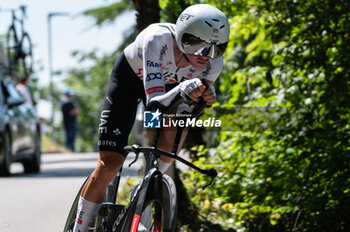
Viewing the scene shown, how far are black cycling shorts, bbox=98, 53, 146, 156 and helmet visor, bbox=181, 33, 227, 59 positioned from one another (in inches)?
26.1

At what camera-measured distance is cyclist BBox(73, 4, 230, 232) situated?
3.81 meters

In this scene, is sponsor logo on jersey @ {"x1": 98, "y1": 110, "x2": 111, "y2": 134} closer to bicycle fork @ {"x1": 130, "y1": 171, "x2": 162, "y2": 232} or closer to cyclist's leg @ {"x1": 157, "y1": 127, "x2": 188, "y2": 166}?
cyclist's leg @ {"x1": 157, "y1": 127, "x2": 188, "y2": 166}

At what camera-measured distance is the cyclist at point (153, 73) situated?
3.81 meters

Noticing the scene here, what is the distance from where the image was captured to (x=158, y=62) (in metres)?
3.93

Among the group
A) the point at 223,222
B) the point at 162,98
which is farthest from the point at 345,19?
the point at 162,98

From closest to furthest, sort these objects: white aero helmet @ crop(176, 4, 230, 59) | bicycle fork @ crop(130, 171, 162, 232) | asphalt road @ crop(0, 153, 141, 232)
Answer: bicycle fork @ crop(130, 171, 162, 232) < white aero helmet @ crop(176, 4, 230, 59) < asphalt road @ crop(0, 153, 141, 232)

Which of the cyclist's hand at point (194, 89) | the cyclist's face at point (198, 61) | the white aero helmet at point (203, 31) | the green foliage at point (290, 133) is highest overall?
the white aero helmet at point (203, 31)

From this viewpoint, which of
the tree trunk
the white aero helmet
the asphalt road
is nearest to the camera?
the white aero helmet

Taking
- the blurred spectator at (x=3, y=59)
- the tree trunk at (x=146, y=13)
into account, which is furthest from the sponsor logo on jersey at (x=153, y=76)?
the blurred spectator at (x=3, y=59)

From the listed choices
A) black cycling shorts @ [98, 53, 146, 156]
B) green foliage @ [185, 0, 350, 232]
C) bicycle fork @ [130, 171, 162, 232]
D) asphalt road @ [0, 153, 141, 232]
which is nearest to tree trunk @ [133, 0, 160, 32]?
green foliage @ [185, 0, 350, 232]

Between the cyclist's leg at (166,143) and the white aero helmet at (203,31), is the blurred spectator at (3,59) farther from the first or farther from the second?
the white aero helmet at (203,31)

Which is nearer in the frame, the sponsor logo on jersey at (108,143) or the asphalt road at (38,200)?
the sponsor logo on jersey at (108,143)

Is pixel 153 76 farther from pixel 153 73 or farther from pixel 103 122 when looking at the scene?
pixel 103 122

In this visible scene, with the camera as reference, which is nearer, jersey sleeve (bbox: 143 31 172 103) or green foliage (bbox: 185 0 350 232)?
jersey sleeve (bbox: 143 31 172 103)
